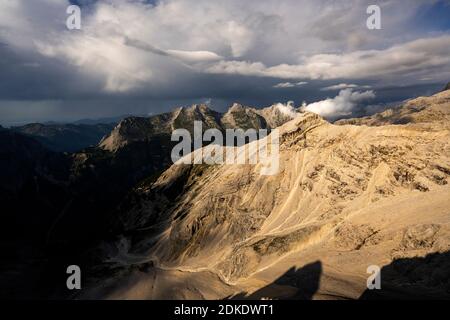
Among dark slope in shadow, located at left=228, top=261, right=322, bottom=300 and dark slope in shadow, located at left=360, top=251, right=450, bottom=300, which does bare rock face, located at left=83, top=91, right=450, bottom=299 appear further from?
dark slope in shadow, located at left=228, top=261, right=322, bottom=300

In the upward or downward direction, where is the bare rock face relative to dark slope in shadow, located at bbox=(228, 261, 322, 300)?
upward

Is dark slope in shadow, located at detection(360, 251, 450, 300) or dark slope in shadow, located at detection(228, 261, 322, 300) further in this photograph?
dark slope in shadow, located at detection(228, 261, 322, 300)

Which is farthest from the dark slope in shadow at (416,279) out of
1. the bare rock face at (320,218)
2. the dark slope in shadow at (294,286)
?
the dark slope in shadow at (294,286)

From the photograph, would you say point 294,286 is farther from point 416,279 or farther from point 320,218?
point 320,218

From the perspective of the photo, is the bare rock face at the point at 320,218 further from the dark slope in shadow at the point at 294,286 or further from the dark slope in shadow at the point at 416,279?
the dark slope in shadow at the point at 294,286

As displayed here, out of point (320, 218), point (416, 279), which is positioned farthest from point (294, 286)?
point (320, 218)

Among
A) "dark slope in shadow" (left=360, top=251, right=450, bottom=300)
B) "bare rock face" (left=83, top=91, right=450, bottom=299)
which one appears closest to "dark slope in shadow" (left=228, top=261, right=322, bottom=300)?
"bare rock face" (left=83, top=91, right=450, bottom=299)

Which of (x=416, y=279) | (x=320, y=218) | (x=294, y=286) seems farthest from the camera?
(x=320, y=218)
